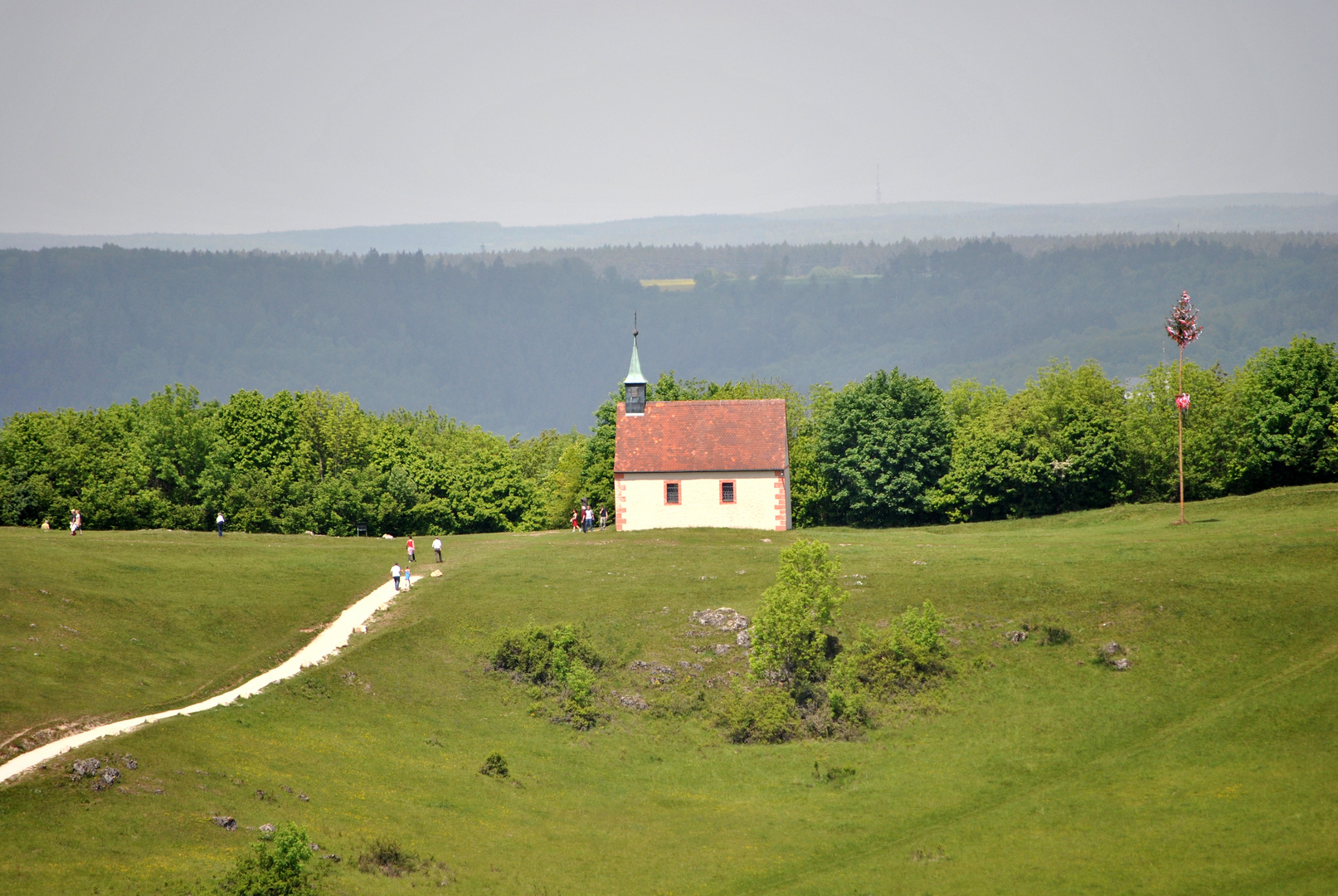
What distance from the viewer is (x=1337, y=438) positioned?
74875 mm

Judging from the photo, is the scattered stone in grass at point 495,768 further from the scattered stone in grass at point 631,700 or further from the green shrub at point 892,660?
the green shrub at point 892,660

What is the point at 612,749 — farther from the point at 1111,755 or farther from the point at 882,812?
the point at 1111,755

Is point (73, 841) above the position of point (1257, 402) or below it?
below

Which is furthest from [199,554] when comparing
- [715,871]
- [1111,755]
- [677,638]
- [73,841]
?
[1111,755]

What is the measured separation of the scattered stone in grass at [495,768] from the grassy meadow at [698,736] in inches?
16.9

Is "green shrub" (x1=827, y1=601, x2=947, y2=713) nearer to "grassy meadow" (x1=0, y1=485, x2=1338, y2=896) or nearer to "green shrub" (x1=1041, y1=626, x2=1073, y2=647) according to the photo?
"grassy meadow" (x1=0, y1=485, x2=1338, y2=896)

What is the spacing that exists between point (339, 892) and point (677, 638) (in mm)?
24567

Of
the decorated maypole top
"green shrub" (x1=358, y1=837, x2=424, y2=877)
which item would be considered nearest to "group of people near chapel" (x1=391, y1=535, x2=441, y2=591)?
"green shrub" (x1=358, y1=837, x2=424, y2=877)

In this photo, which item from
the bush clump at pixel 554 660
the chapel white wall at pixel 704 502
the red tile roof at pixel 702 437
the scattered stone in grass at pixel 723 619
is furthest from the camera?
the red tile roof at pixel 702 437

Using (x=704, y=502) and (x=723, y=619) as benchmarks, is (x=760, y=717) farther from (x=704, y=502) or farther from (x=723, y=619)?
(x=704, y=502)

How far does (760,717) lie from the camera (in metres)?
48.0

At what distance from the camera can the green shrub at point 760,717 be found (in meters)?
47.5

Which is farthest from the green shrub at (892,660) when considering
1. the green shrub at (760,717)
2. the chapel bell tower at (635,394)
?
the chapel bell tower at (635,394)

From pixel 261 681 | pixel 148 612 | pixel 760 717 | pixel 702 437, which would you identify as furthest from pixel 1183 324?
pixel 148 612
